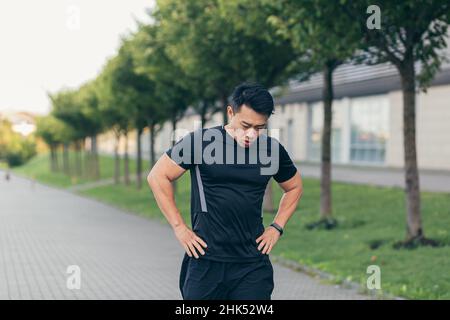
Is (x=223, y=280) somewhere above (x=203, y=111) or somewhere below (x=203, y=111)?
below

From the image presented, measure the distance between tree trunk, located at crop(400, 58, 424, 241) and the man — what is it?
28.6ft

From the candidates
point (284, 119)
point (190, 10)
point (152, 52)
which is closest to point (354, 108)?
point (284, 119)

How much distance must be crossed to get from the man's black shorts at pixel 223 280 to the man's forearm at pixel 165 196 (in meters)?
0.23

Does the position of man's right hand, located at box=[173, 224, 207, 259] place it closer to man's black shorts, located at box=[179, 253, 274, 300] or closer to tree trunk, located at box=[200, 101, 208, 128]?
man's black shorts, located at box=[179, 253, 274, 300]

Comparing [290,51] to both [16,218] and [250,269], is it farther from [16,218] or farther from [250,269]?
[250,269]

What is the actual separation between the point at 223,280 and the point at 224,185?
0.51 metres

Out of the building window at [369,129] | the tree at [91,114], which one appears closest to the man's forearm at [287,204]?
the tree at [91,114]

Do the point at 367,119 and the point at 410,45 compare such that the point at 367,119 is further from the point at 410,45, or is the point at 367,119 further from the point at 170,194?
the point at 170,194

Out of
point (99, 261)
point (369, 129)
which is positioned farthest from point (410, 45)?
point (369, 129)

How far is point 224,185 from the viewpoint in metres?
4.16

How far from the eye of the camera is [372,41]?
12734 millimetres

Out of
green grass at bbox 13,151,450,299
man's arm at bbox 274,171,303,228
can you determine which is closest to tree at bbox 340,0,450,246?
green grass at bbox 13,151,450,299

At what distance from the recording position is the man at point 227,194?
4152 millimetres

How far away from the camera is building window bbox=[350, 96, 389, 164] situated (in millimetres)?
41594
